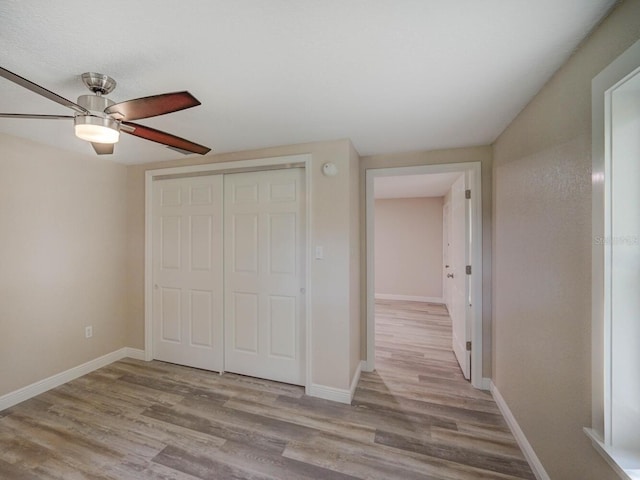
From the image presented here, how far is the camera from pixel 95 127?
124 cm

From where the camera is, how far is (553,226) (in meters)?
1.36

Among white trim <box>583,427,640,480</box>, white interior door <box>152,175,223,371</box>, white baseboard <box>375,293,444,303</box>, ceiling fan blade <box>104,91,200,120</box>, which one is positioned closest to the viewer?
white trim <box>583,427,640,480</box>

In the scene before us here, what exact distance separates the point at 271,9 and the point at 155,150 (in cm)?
215

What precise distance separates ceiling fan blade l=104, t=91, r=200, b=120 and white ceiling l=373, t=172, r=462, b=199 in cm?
289

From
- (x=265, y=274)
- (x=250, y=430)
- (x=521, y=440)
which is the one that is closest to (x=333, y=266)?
(x=265, y=274)

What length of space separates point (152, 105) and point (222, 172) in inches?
59.7

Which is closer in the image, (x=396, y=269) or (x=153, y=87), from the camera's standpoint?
(x=153, y=87)

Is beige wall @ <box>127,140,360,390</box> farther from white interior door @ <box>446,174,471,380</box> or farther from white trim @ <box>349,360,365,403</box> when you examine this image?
white interior door @ <box>446,174,471,380</box>

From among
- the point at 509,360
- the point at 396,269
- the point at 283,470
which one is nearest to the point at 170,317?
the point at 283,470

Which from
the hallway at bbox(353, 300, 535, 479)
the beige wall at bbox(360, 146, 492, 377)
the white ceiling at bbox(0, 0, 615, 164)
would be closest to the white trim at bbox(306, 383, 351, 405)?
the hallway at bbox(353, 300, 535, 479)

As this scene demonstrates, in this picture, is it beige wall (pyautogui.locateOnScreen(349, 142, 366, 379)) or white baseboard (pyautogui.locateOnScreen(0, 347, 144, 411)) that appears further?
beige wall (pyautogui.locateOnScreen(349, 142, 366, 379))

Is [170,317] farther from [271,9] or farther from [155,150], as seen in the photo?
[271,9]

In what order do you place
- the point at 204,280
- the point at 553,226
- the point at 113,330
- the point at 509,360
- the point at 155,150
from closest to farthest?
the point at 553,226, the point at 509,360, the point at 155,150, the point at 204,280, the point at 113,330

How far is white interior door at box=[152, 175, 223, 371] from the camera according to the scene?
2.72 meters
